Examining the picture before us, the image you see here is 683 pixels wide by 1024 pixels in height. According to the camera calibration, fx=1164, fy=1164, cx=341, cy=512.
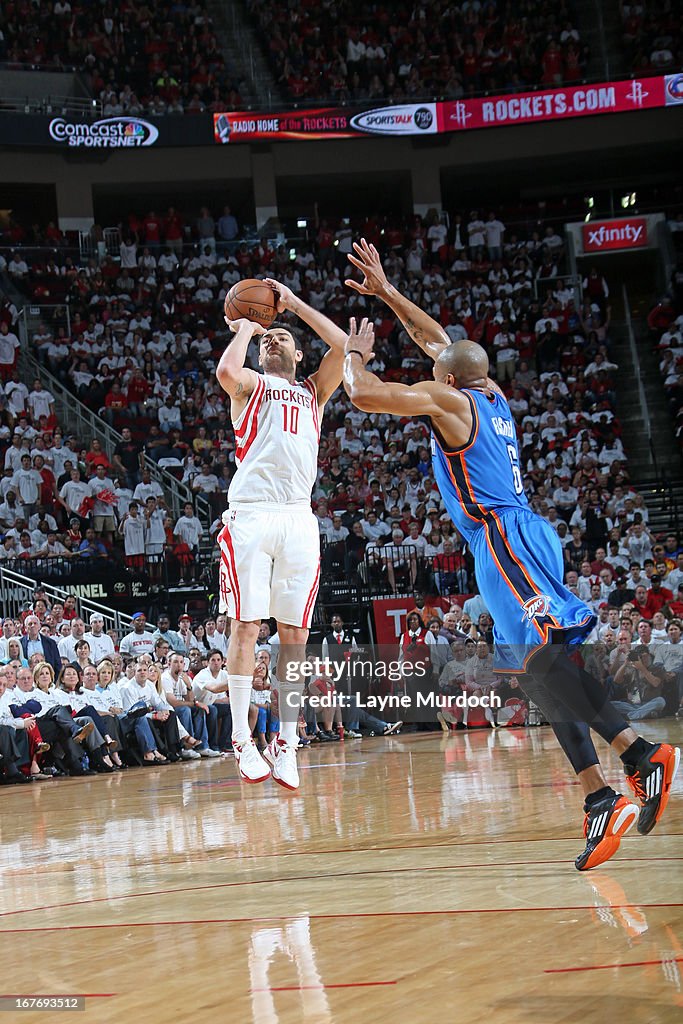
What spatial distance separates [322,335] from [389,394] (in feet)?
3.94

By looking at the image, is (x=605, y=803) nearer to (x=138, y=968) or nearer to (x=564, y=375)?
(x=138, y=968)

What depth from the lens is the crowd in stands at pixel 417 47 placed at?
25.5 meters

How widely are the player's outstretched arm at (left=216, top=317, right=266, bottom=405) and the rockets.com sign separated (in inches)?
816

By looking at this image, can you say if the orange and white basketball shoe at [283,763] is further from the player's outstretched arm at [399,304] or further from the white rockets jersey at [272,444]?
the player's outstretched arm at [399,304]

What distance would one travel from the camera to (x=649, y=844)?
598cm

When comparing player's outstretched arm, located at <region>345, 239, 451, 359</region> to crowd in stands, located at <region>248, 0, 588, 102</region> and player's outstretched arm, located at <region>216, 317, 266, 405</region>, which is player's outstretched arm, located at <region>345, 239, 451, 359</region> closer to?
player's outstretched arm, located at <region>216, 317, 266, 405</region>

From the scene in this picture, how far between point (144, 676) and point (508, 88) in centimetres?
1747

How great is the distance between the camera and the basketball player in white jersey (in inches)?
235

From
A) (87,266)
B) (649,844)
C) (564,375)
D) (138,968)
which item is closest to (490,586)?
(649,844)

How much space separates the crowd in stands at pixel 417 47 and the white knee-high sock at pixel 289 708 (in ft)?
68.5

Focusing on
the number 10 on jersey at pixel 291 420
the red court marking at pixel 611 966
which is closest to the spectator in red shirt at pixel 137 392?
the number 10 on jersey at pixel 291 420

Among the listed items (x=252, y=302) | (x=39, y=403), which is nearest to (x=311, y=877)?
(x=252, y=302)

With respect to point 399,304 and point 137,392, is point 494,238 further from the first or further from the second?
point 399,304

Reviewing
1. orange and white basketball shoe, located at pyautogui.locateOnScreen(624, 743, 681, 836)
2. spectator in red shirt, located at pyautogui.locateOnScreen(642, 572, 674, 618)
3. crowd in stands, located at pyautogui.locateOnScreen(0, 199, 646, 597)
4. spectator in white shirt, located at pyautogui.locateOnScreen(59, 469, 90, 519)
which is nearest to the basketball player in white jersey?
orange and white basketball shoe, located at pyautogui.locateOnScreen(624, 743, 681, 836)
